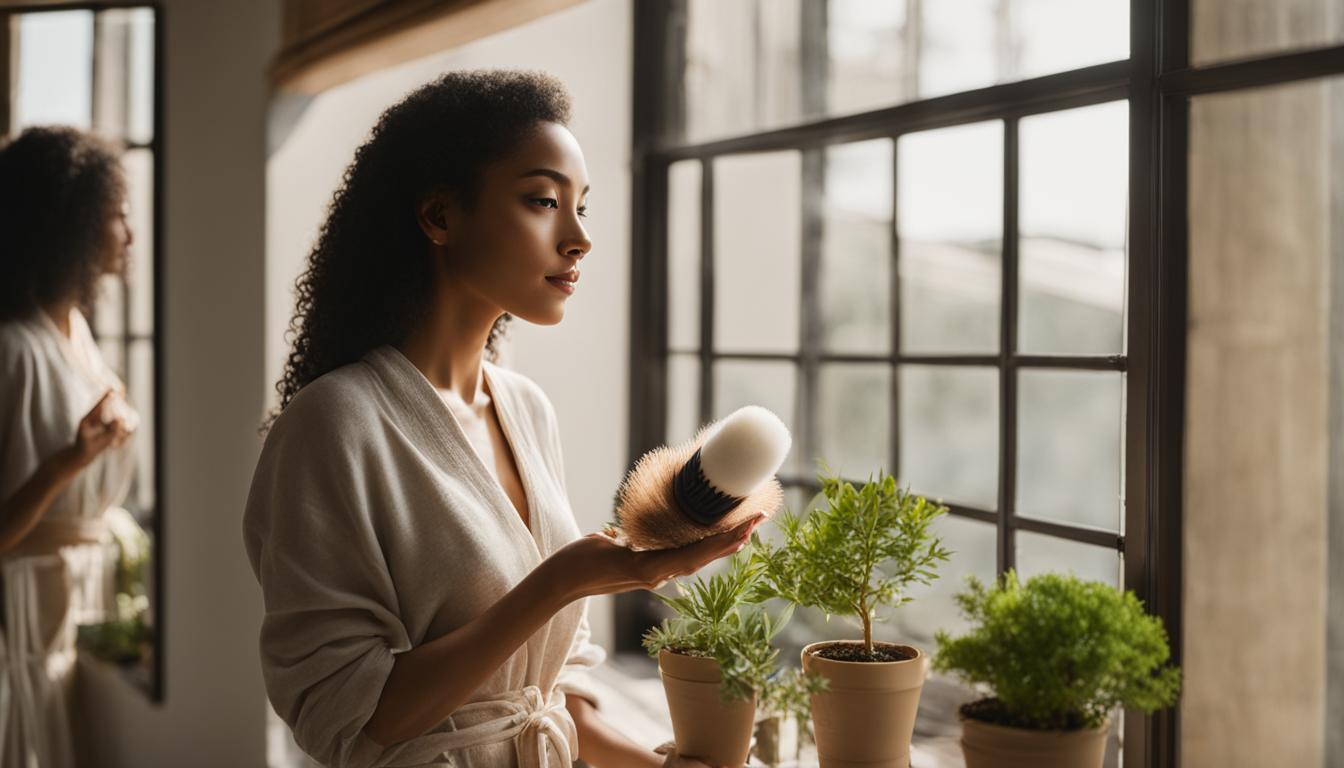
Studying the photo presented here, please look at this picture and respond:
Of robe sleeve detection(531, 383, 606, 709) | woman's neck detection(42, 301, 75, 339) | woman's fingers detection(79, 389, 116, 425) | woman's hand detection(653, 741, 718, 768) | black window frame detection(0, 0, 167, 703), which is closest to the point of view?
woman's hand detection(653, 741, 718, 768)

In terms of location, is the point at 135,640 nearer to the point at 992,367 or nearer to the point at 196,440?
the point at 196,440

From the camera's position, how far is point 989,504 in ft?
5.69

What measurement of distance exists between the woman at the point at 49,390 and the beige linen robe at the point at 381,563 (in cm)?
173

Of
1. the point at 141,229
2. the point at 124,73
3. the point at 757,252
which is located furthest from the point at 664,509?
the point at 124,73

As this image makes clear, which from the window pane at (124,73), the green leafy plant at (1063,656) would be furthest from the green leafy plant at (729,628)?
the window pane at (124,73)

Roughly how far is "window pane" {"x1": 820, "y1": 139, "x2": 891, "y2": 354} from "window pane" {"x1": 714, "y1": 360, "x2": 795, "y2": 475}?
0.40ft

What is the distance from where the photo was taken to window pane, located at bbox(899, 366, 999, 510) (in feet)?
6.19

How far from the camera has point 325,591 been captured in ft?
3.86

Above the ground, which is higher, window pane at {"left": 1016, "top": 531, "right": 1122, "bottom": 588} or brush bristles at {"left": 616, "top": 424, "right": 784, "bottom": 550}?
brush bristles at {"left": 616, "top": 424, "right": 784, "bottom": 550}

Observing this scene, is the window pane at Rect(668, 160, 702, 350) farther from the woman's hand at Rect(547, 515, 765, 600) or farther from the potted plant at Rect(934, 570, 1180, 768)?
the potted plant at Rect(934, 570, 1180, 768)

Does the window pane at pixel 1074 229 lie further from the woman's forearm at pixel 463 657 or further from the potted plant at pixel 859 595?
the woman's forearm at pixel 463 657

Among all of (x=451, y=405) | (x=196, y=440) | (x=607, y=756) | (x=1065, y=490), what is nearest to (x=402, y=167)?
(x=451, y=405)

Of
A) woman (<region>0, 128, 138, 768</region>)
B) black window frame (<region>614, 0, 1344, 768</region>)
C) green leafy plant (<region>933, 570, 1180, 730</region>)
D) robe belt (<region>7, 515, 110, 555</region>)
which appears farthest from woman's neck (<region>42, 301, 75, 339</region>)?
green leafy plant (<region>933, 570, 1180, 730</region>)

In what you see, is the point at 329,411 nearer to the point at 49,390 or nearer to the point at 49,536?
the point at 49,390
